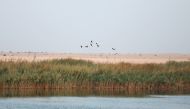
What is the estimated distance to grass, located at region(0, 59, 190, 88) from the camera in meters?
35.3

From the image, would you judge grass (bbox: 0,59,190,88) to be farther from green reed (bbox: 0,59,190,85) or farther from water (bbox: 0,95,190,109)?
water (bbox: 0,95,190,109)

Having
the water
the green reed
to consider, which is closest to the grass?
the green reed

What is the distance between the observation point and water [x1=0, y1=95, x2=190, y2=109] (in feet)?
95.3

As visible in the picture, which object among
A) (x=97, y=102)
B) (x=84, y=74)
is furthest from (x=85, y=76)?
(x=97, y=102)

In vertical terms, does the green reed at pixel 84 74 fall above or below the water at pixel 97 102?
above

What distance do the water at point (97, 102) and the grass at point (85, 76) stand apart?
2851 mm

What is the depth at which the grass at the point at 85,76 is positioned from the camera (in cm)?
3534

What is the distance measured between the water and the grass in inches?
112

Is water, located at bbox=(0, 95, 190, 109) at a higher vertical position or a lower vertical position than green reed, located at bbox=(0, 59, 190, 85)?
lower

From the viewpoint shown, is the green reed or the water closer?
the water

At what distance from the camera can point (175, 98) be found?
33.5 metres

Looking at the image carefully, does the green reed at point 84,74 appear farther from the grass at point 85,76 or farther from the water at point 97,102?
the water at point 97,102

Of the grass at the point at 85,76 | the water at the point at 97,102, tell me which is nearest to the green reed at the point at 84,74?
the grass at the point at 85,76

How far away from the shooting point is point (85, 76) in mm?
36500
